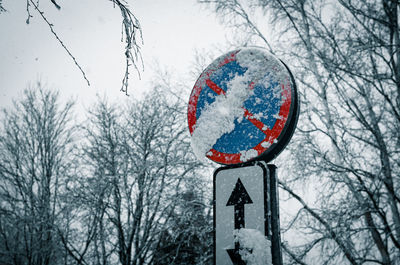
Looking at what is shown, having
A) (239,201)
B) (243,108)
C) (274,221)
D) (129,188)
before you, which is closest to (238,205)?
(239,201)

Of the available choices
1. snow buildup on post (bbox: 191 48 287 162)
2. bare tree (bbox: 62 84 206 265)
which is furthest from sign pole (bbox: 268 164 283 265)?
bare tree (bbox: 62 84 206 265)

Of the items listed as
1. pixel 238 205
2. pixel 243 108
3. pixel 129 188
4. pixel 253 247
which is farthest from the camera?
pixel 129 188

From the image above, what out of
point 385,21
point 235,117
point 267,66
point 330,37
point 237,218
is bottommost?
point 237,218

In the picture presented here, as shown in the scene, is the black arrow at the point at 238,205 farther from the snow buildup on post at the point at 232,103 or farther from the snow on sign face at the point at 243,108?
the snow buildup on post at the point at 232,103

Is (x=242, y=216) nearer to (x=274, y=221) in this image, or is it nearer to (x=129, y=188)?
(x=274, y=221)

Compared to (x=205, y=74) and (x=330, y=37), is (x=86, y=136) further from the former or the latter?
(x=205, y=74)

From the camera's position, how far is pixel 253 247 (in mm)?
1094

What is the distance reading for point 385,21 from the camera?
441 cm

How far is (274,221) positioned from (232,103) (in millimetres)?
581

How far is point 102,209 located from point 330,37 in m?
7.02

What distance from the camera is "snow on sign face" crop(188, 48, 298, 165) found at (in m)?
1.28

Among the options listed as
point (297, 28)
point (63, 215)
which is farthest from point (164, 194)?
point (297, 28)

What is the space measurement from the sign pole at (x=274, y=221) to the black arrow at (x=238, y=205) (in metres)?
0.09

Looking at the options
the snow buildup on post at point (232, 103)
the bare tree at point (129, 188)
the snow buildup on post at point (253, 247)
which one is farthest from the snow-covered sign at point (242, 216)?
the bare tree at point (129, 188)
